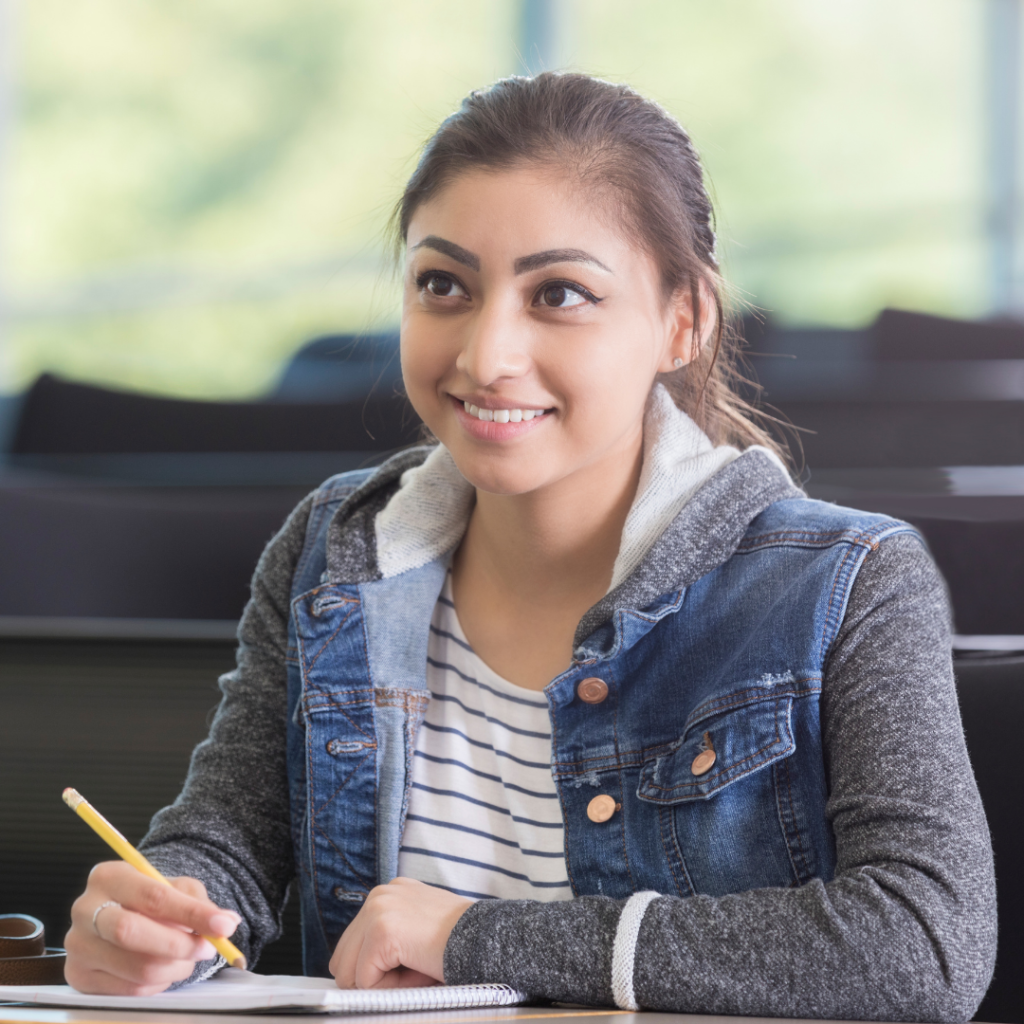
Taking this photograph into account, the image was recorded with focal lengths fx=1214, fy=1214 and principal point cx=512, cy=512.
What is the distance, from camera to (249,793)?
115 centimetres

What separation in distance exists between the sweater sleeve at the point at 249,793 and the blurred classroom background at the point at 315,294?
1.34 feet

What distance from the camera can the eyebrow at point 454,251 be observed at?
1019mm

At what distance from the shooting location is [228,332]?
11.1 ft

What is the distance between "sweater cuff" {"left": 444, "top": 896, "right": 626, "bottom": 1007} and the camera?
2.72 feet

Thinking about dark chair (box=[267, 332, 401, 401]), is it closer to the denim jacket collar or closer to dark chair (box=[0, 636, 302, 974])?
dark chair (box=[0, 636, 302, 974])

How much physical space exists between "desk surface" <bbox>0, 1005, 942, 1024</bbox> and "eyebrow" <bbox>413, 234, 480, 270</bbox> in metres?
0.58

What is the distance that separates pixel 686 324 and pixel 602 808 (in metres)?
0.46

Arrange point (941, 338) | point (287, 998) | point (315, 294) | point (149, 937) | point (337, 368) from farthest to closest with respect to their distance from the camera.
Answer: point (315, 294)
point (337, 368)
point (941, 338)
point (149, 937)
point (287, 998)

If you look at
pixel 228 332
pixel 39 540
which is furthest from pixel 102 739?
pixel 228 332

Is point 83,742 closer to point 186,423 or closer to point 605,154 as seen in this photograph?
point 186,423

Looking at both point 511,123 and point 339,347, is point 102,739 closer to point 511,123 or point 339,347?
point 511,123

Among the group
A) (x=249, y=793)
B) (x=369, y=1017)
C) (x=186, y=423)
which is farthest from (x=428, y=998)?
(x=186, y=423)

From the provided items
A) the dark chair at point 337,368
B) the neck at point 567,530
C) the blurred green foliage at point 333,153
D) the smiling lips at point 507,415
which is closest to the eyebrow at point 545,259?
the smiling lips at point 507,415

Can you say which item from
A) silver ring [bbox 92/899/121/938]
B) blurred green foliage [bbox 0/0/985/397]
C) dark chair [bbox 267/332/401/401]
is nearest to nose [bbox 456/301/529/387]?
silver ring [bbox 92/899/121/938]
